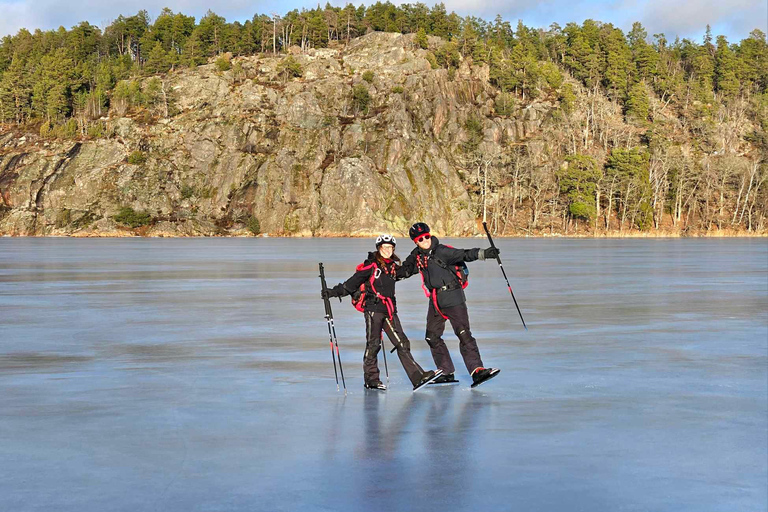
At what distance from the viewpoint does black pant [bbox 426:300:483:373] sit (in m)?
11.3

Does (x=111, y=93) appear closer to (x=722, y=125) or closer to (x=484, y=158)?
(x=484, y=158)

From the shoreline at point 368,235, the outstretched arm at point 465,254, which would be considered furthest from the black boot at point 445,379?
the shoreline at point 368,235

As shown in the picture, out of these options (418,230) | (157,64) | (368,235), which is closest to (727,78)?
(368,235)

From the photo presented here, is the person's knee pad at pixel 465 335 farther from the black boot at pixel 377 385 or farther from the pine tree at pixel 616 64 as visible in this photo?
the pine tree at pixel 616 64

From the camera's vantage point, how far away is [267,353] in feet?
46.5

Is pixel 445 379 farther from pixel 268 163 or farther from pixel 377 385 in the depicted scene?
pixel 268 163

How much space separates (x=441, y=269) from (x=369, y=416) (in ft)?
8.59

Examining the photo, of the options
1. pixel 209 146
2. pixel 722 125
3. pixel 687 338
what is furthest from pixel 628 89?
pixel 687 338

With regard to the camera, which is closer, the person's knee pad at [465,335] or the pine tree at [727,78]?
the person's knee pad at [465,335]

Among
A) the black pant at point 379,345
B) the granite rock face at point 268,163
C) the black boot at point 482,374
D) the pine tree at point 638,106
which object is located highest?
the pine tree at point 638,106

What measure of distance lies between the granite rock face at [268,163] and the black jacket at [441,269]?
117 m

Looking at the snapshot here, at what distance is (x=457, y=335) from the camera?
37.2 feet

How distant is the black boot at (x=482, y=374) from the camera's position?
1105cm

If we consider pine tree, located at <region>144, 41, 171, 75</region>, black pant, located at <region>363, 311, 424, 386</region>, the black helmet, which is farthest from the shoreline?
black pant, located at <region>363, 311, 424, 386</region>
